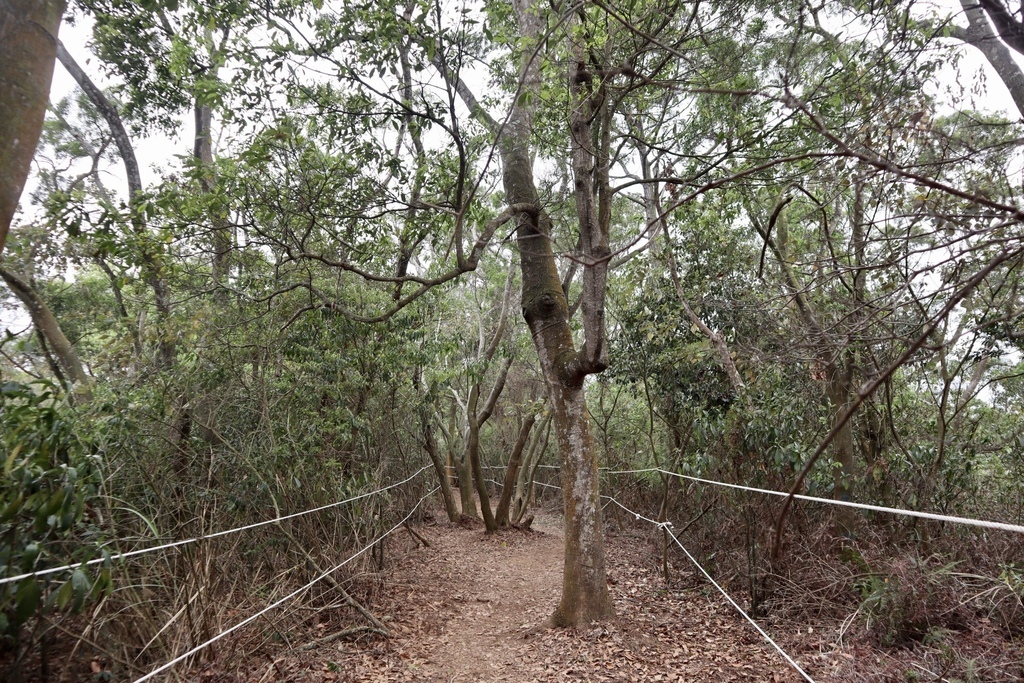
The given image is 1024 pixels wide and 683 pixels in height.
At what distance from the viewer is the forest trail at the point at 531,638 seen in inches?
161

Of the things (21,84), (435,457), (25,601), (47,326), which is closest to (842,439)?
(25,601)

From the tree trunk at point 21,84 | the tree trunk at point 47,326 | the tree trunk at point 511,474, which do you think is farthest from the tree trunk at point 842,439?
the tree trunk at point 47,326

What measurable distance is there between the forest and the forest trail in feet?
0.25

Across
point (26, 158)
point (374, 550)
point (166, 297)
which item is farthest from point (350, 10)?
point (374, 550)

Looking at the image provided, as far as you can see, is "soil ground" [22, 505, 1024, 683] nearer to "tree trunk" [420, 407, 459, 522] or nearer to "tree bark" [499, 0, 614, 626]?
"tree bark" [499, 0, 614, 626]

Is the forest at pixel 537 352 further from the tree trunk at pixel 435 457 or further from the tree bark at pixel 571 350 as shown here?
the tree trunk at pixel 435 457

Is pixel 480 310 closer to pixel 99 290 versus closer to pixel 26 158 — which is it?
pixel 99 290

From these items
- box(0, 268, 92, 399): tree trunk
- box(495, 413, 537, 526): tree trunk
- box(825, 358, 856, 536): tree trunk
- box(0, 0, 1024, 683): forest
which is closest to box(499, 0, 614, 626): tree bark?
box(0, 0, 1024, 683): forest

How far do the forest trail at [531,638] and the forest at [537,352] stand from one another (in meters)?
0.08

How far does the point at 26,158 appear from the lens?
10.4 ft

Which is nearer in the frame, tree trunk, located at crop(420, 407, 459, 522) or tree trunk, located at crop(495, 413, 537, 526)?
tree trunk, located at crop(420, 407, 459, 522)

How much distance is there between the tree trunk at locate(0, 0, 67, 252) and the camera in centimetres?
304

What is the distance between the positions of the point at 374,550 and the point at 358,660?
1651mm

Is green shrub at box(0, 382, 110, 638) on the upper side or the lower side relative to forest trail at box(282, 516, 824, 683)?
upper
